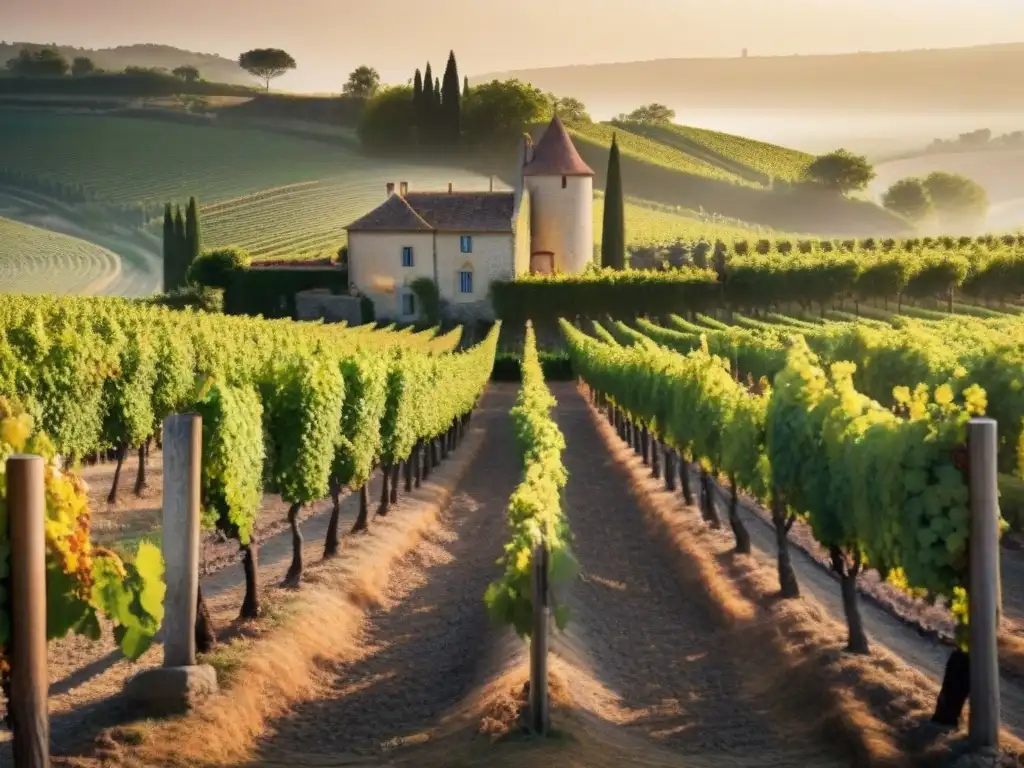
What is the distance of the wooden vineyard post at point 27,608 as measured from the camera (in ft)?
22.6

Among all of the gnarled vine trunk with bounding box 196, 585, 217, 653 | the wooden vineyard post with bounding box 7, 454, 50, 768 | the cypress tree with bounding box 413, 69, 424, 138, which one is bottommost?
the gnarled vine trunk with bounding box 196, 585, 217, 653

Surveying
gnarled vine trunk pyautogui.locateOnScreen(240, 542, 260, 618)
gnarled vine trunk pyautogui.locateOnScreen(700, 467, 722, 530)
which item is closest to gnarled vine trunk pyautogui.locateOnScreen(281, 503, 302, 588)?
gnarled vine trunk pyautogui.locateOnScreen(240, 542, 260, 618)

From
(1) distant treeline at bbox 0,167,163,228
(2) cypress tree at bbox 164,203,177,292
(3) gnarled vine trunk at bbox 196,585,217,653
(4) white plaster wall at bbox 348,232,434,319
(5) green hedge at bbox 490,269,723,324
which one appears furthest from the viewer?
(1) distant treeline at bbox 0,167,163,228

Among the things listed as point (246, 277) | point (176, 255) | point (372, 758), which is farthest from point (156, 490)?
point (176, 255)

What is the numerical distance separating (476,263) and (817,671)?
59963 mm

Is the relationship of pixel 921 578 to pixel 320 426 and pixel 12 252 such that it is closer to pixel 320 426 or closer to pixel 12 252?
pixel 320 426

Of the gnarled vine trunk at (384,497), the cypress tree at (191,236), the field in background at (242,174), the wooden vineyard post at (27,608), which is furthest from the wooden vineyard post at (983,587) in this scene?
the field in background at (242,174)

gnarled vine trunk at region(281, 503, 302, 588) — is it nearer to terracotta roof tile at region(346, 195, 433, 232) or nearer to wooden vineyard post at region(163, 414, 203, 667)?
wooden vineyard post at region(163, 414, 203, 667)

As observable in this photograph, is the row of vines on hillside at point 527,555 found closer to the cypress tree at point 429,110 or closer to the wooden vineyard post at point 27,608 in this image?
the wooden vineyard post at point 27,608

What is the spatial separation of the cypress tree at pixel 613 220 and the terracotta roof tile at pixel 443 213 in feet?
26.9

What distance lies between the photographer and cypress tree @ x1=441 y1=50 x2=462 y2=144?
375 feet

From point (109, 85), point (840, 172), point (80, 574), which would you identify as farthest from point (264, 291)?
point (840, 172)

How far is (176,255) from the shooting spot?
8075 cm

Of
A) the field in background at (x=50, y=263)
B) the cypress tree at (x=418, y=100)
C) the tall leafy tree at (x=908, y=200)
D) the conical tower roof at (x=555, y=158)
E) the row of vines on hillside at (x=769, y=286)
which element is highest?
the cypress tree at (x=418, y=100)
